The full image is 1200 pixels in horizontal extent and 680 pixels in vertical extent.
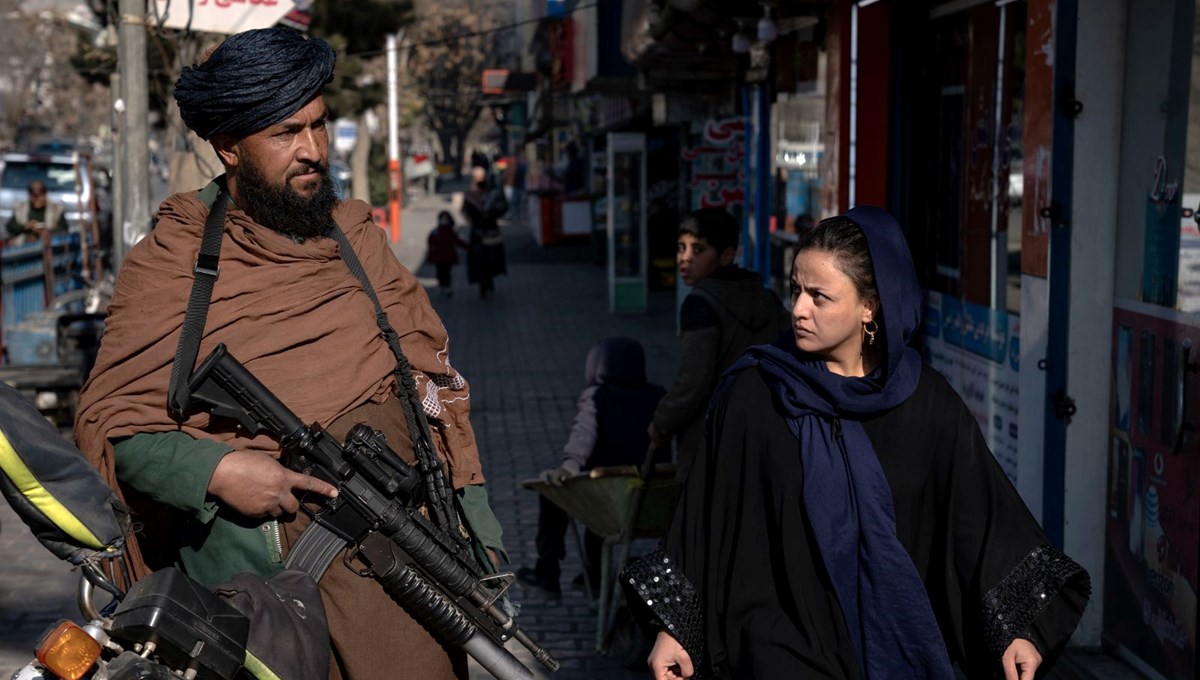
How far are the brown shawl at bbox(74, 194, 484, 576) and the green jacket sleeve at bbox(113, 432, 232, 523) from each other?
0.03 meters

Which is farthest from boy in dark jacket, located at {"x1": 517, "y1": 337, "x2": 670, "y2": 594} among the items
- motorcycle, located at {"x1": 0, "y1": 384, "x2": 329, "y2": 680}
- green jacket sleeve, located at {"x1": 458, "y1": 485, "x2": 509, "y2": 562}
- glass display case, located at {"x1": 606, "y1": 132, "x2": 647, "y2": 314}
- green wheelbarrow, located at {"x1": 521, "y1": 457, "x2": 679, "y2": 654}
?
glass display case, located at {"x1": 606, "y1": 132, "x2": 647, "y2": 314}

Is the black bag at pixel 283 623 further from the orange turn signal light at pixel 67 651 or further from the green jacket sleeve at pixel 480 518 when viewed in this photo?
the green jacket sleeve at pixel 480 518

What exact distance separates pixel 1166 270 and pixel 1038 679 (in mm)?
2240

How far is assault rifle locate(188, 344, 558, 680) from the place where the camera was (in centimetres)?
300

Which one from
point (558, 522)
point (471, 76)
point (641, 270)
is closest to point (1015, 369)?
point (558, 522)

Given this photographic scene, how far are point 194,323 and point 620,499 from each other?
2.88 metres

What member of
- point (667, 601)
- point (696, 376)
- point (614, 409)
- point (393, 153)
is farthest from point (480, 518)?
point (393, 153)

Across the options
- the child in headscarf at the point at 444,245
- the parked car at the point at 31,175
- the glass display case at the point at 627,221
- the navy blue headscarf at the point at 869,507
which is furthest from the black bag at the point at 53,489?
the parked car at the point at 31,175

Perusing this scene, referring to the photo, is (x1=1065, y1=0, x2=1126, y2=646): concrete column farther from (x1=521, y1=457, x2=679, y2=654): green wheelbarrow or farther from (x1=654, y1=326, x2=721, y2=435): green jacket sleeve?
(x1=521, y1=457, x2=679, y2=654): green wheelbarrow

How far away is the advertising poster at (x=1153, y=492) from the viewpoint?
4840 millimetres

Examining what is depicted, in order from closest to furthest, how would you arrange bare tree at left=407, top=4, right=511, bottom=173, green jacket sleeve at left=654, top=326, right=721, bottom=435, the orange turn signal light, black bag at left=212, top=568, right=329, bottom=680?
the orange turn signal light → black bag at left=212, top=568, right=329, bottom=680 → green jacket sleeve at left=654, top=326, right=721, bottom=435 → bare tree at left=407, top=4, right=511, bottom=173

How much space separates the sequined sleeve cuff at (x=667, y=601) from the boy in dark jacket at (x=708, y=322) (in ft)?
7.38

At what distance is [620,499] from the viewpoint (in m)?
5.71

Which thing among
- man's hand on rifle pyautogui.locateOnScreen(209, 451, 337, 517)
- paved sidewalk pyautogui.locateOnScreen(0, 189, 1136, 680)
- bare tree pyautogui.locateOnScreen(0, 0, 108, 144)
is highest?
bare tree pyautogui.locateOnScreen(0, 0, 108, 144)
